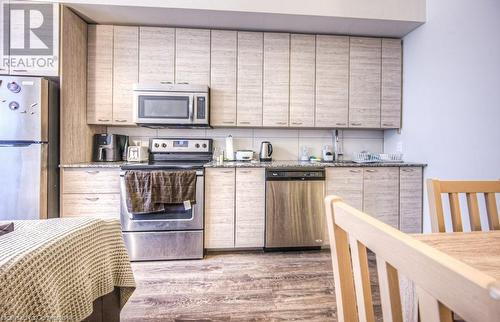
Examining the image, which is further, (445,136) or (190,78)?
(190,78)

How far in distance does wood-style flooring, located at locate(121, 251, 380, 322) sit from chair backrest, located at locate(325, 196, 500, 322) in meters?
1.30

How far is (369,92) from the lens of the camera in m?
3.02

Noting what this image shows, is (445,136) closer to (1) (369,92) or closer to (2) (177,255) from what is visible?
(1) (369,92)

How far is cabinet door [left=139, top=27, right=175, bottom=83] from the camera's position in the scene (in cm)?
277

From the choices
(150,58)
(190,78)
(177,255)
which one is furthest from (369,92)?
(177,255)

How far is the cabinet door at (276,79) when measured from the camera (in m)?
2.90

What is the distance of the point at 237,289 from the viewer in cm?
195

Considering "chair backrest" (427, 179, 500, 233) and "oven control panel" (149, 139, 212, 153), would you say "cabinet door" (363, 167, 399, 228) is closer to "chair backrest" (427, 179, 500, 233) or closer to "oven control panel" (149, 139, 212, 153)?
"chair backrest" (427, 179, 500, 233)

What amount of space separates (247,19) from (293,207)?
1.95 meters

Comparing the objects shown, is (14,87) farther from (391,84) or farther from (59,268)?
(391,84)

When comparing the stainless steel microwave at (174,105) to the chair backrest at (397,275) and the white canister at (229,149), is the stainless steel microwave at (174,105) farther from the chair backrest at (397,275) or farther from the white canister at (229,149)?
the chair backrest at (397,275)

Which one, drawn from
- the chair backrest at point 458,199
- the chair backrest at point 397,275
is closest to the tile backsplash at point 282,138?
the chair backrest at point 458,199

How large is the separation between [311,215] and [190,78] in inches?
75.2

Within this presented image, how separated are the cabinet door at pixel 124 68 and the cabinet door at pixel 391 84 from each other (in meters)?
2.75
